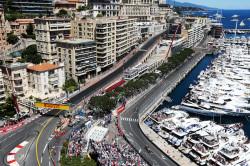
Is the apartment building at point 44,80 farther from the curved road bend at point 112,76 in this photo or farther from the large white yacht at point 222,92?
the large white yacht at point 222,92

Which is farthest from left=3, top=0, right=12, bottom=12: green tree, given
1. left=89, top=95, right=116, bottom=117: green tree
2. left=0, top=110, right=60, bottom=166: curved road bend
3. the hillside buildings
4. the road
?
left=89, top=95, right=116, bottom=117: green tree

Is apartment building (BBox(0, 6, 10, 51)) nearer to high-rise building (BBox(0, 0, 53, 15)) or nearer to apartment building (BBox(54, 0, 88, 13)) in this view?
high-rise building (BBox(0, 0, 53, 15))

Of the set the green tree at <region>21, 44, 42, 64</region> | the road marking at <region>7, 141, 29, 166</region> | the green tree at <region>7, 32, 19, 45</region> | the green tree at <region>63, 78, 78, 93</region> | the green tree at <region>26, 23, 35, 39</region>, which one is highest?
the green tree at <region>26, 23, 35, 39</region>

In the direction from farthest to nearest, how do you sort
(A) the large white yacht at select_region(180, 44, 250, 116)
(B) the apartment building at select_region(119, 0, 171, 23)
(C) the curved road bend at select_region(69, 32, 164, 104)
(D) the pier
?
(B) the apartment building at select_region(119, 0, 171, 23) < (C) the curved road bend at select_region(69, 32, 164, 104) < (A) the large white yacht at select_region(180, 44, 250, 116) < (D) the pier

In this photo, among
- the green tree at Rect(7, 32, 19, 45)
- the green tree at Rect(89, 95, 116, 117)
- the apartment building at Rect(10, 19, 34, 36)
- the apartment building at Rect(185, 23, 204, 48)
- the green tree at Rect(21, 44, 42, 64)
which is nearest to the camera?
the green tree at Rect(89, 95, 116, 117)

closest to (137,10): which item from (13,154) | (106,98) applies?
(106,98)

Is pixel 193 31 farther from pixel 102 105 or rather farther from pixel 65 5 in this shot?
pixel 102 105

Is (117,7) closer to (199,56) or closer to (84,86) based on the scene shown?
(199,56)
